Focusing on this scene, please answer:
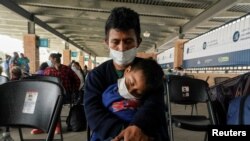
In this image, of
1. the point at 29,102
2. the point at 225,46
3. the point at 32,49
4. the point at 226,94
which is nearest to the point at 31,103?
the point at 29,102

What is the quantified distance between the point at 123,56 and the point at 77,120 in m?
2.78

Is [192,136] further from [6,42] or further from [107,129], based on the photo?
[6,42]

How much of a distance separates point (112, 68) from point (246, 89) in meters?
0.72

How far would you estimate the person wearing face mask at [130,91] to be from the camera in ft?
3.82

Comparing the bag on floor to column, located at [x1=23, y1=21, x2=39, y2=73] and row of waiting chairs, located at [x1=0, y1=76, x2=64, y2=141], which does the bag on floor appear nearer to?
row of waiting chairs, located at [x1=0, y1=76, x2=64, y2=141]

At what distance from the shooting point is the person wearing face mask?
45.8 inches

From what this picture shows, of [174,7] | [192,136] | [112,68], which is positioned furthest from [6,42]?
[112,68]

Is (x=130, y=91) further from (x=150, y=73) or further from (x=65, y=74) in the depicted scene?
(x=65, y=74)

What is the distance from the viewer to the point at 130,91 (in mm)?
1239

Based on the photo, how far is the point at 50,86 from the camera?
1.63 m

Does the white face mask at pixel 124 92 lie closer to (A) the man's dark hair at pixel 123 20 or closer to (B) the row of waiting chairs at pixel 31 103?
(A) the man's dark hair at pixel 123 20

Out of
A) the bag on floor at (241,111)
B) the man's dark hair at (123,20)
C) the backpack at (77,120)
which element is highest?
the man's dark hair at (123,20)

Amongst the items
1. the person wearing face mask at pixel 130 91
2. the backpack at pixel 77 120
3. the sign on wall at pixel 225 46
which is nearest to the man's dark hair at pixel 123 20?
the person wearing face mask at pixel 130 91

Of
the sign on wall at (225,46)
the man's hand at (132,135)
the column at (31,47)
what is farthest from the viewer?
the column at (31,47)
